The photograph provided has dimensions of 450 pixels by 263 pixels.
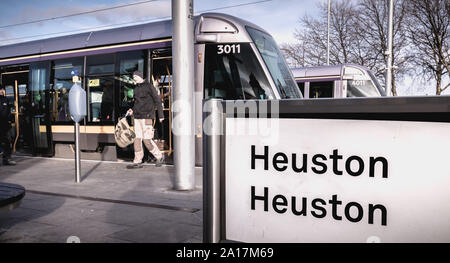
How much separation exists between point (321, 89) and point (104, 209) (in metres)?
10.0

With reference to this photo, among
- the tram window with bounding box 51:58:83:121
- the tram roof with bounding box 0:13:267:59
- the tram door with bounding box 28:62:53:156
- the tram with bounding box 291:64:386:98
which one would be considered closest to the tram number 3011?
the tram roof with bounding box 0:13:267:59

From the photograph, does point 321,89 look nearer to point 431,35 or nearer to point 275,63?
point 275,63

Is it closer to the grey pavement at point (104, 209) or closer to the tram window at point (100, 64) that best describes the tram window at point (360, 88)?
the grey pavement at point (104, 209)

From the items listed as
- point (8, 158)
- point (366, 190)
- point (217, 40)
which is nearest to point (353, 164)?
point (366, 190)

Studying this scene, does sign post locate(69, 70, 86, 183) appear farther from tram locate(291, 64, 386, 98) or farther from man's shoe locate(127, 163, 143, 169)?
tram locate(291, 64, 386, 98)

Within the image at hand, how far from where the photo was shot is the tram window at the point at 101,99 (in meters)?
8.88

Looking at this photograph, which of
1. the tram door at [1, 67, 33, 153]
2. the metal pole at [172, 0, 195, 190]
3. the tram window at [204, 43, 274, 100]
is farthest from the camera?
the tram door at [1, 67, 33, 153]

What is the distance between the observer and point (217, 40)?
287 inches

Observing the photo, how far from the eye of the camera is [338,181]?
1408 mm

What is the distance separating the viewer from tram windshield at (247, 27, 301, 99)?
7.15 metres

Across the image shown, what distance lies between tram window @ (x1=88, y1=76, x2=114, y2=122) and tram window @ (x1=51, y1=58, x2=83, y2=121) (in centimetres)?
83

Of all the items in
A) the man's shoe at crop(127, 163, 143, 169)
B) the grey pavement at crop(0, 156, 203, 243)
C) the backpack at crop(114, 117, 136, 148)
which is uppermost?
the backpack at crop(114, 117, 136, 148)
